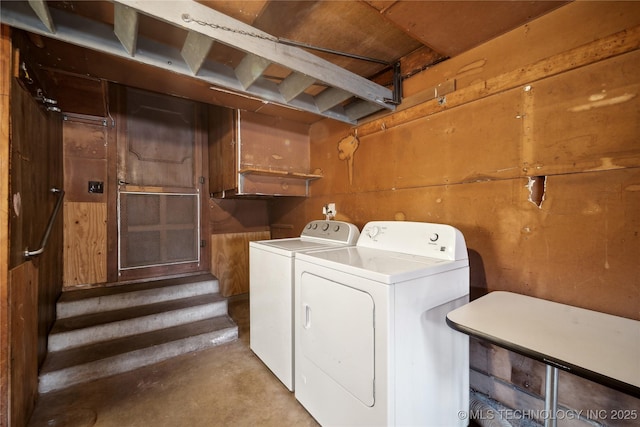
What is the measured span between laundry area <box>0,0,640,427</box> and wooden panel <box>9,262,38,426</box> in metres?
0.02

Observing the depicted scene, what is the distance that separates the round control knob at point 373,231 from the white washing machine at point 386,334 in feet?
0.72

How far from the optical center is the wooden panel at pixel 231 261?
338 centimetres

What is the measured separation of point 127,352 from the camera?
2.06m

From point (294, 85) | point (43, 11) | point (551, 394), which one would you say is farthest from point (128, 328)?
point (551, 394)

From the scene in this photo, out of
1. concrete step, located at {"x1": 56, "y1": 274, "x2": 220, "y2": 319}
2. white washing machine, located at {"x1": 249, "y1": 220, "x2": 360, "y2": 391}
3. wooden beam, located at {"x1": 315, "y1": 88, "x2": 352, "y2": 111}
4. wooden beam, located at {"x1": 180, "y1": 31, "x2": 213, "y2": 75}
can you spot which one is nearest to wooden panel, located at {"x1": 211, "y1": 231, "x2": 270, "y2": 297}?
concrete step, located at {"x1": 56, "y1": 274, "x2": 220, "y2": 319}

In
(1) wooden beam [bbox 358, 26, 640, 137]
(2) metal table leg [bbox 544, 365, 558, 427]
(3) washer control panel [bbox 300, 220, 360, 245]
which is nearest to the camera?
(2) metal table leg [bbox 544, 365, 558, 427]

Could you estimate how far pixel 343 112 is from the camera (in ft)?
7.64

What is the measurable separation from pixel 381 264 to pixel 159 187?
2907 mm

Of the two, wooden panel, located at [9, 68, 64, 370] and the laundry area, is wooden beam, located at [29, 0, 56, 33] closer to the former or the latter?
the laundry area

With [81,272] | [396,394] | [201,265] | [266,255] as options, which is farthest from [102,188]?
[396,394]

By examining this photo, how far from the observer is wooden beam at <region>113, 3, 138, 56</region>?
115 centimetres

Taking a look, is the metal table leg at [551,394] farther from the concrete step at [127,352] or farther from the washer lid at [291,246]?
the concrete step at [127,352]

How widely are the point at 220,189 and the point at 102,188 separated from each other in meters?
1.23

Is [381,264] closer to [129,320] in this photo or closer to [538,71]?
[538,71]
